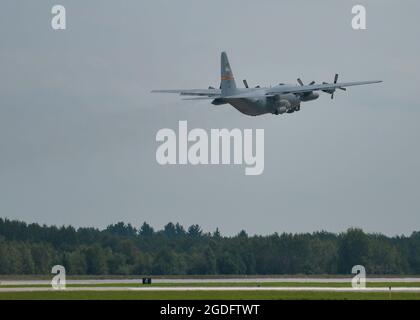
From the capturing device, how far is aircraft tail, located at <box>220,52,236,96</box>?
134 m

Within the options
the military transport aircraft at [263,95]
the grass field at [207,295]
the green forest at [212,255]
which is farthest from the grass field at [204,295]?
the green forest at [212,255]

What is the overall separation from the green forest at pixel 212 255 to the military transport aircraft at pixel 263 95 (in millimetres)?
35025

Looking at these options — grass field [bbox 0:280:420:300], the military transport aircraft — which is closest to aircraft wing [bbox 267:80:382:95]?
the military transport aircraft

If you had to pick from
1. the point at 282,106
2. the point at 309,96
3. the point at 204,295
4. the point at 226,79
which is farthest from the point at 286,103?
the point at 204,295

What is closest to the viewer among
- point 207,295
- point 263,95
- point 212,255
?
point 207,295

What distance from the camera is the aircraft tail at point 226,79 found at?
134 m

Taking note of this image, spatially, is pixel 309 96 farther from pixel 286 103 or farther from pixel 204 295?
pixel 204 295

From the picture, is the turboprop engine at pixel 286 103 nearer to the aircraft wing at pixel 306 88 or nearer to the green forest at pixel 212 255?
the aircraft wing at pixel 306 88

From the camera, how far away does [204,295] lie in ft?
326

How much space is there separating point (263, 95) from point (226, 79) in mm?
6922

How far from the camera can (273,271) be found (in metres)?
170

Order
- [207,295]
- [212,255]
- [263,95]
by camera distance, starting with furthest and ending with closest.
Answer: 1. [212,255]
2. [263,95]
3. [207,295]
